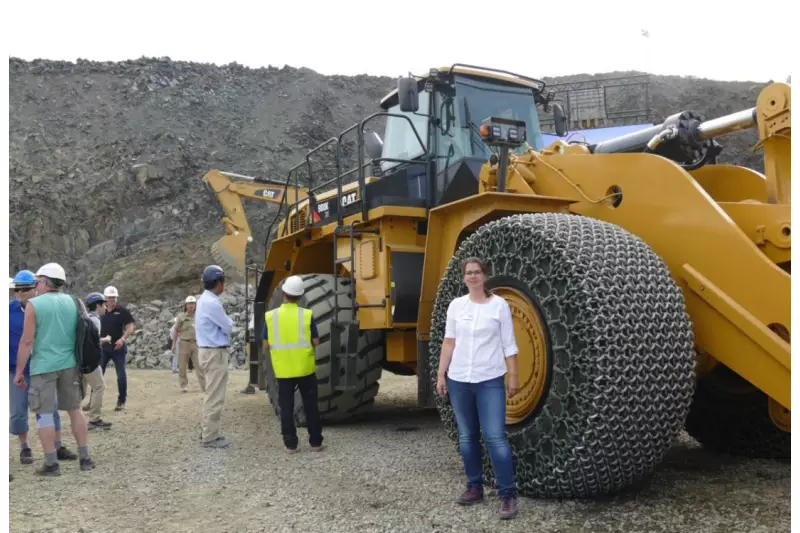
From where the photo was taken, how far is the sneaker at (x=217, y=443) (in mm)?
6682

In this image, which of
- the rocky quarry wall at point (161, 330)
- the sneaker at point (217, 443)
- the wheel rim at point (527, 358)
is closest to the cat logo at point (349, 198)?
the sneaker at point (217, 443)

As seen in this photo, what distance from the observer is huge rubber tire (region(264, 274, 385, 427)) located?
7.16 metres

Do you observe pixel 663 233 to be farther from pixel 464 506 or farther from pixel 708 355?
pixel 464 506

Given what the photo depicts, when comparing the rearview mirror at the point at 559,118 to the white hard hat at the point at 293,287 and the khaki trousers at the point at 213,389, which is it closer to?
the white hard hat at the point at 293,287

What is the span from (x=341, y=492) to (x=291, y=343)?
184 centimetres

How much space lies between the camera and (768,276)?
12.7 ft

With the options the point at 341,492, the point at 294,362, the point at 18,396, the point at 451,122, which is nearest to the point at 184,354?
the point at 18,396

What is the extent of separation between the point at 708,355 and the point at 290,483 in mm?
2787

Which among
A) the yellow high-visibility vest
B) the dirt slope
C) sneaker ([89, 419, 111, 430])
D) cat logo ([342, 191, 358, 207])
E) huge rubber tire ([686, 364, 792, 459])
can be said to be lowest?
sneaker ([89, 419, 111, 430])

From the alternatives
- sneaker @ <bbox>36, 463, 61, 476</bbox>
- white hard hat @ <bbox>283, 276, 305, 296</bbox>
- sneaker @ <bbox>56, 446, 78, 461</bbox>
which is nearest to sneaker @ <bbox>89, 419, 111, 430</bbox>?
sneaker @ <bbox>56, 446, 78, 461</bbox>

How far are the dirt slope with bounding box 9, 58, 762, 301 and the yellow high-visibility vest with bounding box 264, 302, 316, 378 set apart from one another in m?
17.6

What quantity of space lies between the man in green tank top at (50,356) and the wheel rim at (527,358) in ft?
11.1

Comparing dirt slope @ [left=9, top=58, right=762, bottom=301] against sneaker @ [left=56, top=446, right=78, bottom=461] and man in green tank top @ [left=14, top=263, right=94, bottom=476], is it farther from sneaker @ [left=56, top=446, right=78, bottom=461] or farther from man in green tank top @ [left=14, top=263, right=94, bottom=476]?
man in green tank top @ [left=14, top=263, right=94, bottom=476]

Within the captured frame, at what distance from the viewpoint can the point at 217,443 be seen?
6723mm
